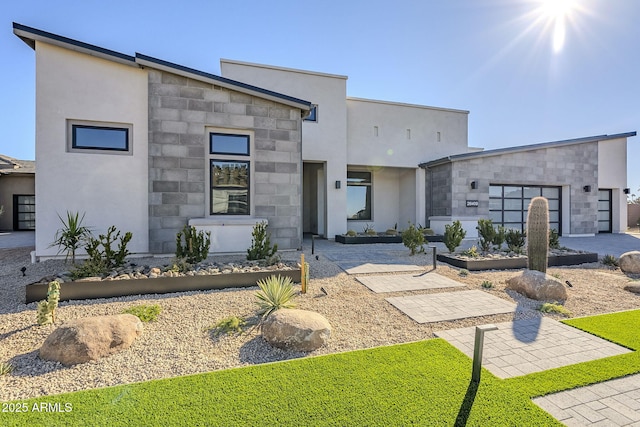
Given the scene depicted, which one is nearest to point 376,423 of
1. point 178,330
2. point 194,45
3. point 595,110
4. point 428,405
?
point 428,405

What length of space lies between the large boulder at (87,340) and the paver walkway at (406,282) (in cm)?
391

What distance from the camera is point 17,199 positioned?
15828mm

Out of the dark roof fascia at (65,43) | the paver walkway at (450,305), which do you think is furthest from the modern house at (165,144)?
the paver walkway at (450,305)

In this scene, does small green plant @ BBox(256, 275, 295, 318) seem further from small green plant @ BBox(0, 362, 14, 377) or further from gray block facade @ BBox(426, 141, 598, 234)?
gray block facade @ BBox(426, 141, 598, 234)

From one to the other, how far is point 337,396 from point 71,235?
7188 millimetres

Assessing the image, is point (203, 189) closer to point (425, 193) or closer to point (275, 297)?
point (275, 297)

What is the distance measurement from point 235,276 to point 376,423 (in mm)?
3988

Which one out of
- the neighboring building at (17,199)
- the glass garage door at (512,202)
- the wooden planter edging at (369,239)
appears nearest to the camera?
the wooden planter edging at (369,239)

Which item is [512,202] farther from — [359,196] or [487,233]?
[359,196]

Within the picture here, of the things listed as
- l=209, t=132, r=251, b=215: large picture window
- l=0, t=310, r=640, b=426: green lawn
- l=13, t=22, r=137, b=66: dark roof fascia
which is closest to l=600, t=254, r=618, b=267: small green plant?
l=0, t=310, r=640, b=426: green lawn

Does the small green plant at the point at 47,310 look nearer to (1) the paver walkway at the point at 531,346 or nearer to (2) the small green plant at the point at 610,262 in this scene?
(1) the paver walkway at the point at 531,346

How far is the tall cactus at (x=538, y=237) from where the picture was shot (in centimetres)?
630

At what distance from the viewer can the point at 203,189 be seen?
321 inches

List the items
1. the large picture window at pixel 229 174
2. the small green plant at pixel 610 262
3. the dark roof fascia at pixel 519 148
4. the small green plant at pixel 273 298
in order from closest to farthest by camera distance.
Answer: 1. the small green plant at pixel 273 298
2. the small green plant at pixel 610 262
3. the large picture window at pixel 229 174
4. the dark roof fascia at pixel 519 148
